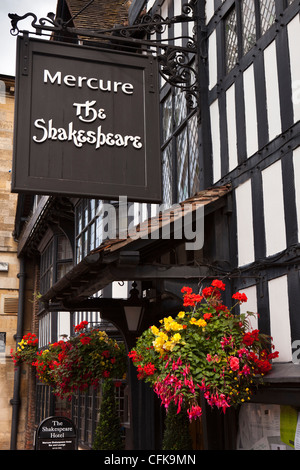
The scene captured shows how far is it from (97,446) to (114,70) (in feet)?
24.3

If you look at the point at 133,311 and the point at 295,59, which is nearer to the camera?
the point at 295,59

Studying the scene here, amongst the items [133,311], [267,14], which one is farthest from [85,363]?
[267,14]

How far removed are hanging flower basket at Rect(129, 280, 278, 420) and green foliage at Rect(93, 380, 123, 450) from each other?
6032mm

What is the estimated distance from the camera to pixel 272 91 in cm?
629

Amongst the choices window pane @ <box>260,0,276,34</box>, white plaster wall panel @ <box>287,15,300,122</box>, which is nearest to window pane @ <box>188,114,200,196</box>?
window pane @ <box>260,0,276,34</box>

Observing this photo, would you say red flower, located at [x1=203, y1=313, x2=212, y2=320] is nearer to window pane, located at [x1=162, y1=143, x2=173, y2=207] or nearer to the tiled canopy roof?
window pane, located at [x1=162, y1=143, x2=173, y2=207]

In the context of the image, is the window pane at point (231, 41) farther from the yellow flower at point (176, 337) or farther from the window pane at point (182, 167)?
the yellow flower at point (176, 337)

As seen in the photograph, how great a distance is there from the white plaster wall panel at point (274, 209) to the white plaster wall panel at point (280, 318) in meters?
0.35

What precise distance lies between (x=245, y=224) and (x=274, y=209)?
2.01ft

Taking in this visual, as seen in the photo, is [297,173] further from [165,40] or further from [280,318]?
[165,40]

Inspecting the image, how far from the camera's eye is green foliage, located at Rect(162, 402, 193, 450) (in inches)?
327

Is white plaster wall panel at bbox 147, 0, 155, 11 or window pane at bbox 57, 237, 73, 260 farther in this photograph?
window pane at bbox 57, 237, 73, 260
